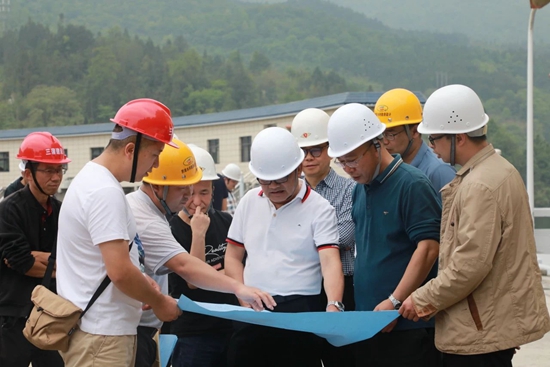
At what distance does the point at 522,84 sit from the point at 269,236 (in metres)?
129

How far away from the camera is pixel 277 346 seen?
13.6ft

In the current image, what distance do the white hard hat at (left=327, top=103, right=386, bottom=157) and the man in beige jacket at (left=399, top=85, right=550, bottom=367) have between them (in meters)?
0.61

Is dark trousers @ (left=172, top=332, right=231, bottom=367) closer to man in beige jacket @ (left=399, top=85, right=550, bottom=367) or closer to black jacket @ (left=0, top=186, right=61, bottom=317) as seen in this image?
black jacket @ (left=0, top=186, right=61, bottom=317)

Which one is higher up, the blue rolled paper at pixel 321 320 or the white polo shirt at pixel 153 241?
the white polo shirt at pixel 153 241

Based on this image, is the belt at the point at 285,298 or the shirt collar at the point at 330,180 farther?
the shirt collar at the point at 330,180

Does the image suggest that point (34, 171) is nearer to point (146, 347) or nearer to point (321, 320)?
point (146, 347)

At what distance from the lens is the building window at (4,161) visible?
5338 centimetres

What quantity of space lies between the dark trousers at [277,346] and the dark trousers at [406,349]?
1.26 ft

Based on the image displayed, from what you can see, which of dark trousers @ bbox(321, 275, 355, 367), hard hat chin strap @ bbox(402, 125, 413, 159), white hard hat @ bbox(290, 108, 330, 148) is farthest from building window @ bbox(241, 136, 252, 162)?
dark trousers @ bbox(321, 275, 355, 367)

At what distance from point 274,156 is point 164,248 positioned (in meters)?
0.79

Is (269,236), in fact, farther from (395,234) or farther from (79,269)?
(79,269)

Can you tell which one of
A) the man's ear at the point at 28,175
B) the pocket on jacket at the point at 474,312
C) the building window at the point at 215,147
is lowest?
the building window at the point at 215,147

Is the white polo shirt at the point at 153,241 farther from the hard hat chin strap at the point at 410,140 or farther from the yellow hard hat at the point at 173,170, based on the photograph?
the hard hat chin strap at the point at 410,140

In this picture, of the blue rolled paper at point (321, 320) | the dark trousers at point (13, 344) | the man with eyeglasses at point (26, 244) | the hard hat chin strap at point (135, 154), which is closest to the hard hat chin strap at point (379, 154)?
the blue rolled paper at point (321, 320)
